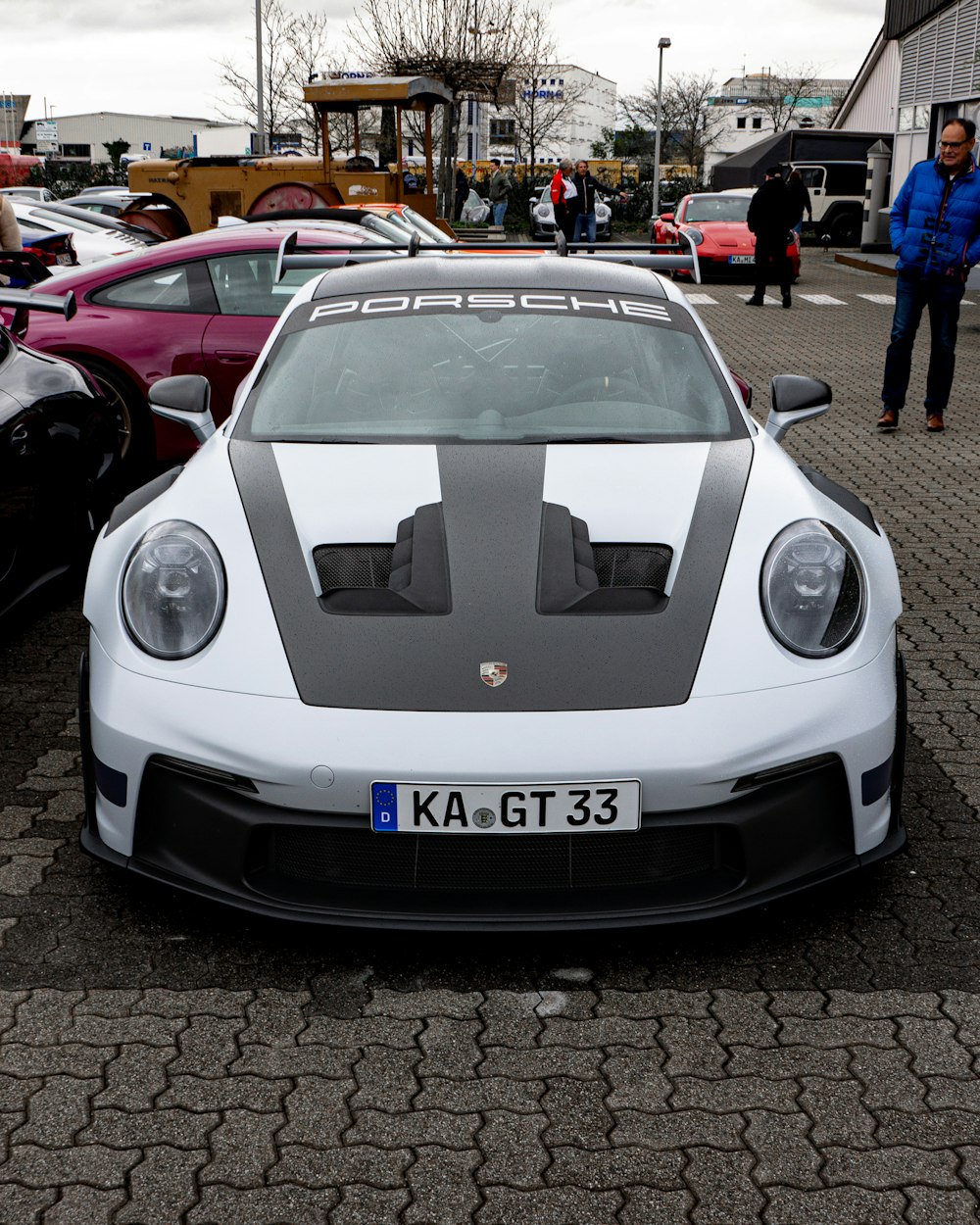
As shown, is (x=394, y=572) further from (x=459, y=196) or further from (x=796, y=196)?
(x=459, y=196)

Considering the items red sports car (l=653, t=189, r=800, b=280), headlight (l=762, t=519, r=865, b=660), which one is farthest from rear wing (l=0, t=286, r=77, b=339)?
red sports car (l=653, t=189, r=800, b=280)

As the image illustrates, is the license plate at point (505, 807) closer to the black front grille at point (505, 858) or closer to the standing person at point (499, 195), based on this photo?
the black front grille at point (505, 858)

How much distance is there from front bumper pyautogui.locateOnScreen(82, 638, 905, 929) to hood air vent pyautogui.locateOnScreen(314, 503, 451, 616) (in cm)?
34

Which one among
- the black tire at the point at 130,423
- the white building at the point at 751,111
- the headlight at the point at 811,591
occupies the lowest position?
the black tire at the point at 130,423

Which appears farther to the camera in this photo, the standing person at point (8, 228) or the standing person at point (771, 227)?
the standing person at point (771, 227)

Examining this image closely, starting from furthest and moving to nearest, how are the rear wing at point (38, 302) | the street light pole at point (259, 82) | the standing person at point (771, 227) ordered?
the street light pole at point (259, 82)
the standing person at point (771, 227)
the rear wing at point (38, 302)

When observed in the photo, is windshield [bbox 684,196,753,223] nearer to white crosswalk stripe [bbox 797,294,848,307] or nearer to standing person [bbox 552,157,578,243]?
standing person [bbox 552,157,578,243]

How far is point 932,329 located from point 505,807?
758 cm

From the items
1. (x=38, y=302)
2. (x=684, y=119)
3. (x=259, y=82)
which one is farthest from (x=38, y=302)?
(x=684, y=119)

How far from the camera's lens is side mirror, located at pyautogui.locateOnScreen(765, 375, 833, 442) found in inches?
166

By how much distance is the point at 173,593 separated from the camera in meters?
3.20

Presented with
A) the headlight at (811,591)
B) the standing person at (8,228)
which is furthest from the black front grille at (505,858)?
the standing person at (8,228)

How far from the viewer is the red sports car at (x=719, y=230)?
2280 cm

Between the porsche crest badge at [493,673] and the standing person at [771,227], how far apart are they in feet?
52.9
